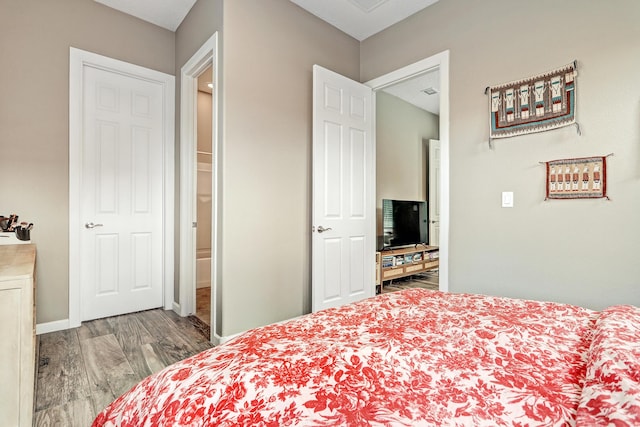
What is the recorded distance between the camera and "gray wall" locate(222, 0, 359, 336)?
2492mm

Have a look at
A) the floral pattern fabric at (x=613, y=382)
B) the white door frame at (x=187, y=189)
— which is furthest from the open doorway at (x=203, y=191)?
the floral pattern fabric at (x=613, y=382)

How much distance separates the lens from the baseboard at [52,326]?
2635mm

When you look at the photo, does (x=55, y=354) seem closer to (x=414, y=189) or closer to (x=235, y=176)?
(x=235, y=176)

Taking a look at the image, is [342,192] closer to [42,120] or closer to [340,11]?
[340,11]

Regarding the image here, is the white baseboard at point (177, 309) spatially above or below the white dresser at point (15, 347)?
below

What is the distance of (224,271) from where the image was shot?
2443 millimetres

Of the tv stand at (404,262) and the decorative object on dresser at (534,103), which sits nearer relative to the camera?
the decorative object on dresser at (534,103)

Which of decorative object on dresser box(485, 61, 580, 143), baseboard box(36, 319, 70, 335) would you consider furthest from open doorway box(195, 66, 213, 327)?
decorative object on dresser box(485, 61, 580, 143)

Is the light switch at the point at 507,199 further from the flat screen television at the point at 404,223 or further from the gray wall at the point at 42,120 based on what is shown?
the gray wall at the point at 42,120

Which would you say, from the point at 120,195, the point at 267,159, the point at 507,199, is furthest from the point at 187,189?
the point at 507,199

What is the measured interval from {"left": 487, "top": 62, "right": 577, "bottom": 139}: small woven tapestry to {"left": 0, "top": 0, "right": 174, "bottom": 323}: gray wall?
341cm

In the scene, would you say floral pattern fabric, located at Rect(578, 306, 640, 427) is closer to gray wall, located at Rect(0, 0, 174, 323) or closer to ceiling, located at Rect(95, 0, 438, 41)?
ceiling, located at Rect(95, 0, 438, 41)

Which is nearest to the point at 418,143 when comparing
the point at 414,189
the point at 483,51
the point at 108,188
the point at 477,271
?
the point at 414,189

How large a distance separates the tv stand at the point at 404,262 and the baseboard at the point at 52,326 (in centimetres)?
325
